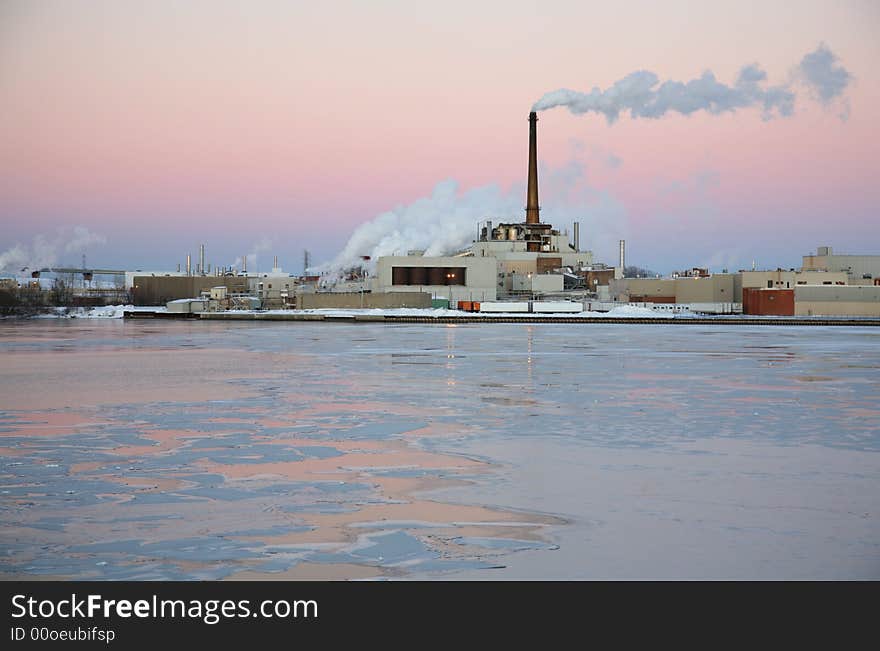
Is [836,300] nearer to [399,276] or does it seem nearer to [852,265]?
[852,265]

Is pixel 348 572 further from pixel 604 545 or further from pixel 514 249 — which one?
pixel 514 249

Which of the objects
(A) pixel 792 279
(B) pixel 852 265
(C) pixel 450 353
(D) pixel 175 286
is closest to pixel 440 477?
(C) pixel 450 353

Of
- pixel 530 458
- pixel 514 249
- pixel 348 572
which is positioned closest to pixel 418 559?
pixel 348 572

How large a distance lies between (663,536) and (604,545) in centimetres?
74

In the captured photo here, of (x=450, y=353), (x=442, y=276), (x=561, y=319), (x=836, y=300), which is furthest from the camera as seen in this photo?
(x=442, y=276)

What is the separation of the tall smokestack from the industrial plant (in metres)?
0.13

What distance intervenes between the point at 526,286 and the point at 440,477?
Answer: 98.2 m

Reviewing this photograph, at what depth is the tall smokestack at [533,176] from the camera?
109 metres

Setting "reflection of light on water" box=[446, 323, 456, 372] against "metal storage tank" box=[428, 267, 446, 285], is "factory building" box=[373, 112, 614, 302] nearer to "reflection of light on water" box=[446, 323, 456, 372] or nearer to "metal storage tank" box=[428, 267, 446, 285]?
"metal storage tank" box=[428, 267, 446, 285]

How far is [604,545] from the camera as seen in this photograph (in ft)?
30.8

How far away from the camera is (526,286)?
362ft

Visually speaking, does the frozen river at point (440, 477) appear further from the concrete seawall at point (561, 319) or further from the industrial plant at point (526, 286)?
the industrial plant at point (526, 286)

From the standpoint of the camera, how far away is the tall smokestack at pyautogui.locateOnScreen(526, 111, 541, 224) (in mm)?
109000
